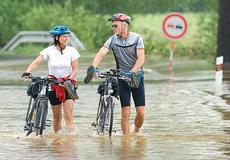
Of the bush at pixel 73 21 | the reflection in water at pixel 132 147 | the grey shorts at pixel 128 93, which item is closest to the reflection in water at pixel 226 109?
the reflection in water at pixel 132 147

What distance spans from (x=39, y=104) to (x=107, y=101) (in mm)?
983

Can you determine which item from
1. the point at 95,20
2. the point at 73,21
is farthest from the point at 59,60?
the point at 95,20

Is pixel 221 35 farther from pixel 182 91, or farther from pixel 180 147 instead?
pixel 180 147

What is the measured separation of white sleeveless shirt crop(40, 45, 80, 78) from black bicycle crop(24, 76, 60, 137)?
0.23 metres

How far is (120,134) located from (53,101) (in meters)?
1.10

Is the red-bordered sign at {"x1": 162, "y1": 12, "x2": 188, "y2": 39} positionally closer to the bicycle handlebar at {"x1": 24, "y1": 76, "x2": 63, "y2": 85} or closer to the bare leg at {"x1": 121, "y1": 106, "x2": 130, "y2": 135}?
the bare leg at {"x1": 121, "y1": 106, "x2": 130, "y2": 135}

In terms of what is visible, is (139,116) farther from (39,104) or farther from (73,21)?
(73,21)

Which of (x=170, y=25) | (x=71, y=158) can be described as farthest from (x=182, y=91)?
(x=71, y=158)

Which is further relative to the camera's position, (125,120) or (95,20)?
(95,20)

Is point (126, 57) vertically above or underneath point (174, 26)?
underneath

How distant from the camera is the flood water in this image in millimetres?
12992

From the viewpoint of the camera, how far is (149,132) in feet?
52.4

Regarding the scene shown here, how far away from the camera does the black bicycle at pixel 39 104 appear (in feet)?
49.2

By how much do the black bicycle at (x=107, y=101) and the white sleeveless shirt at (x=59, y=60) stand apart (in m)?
0.58
